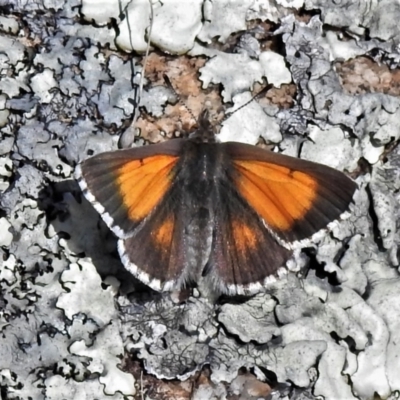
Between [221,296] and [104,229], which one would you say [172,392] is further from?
[104,229]

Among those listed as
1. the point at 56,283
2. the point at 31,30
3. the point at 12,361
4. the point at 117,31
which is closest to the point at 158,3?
the point at 117,31

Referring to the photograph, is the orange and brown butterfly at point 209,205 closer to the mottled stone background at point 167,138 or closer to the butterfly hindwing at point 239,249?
the butterfly hindwing at point 239,249

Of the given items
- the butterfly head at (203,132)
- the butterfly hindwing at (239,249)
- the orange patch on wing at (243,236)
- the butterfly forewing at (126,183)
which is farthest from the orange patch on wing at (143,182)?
the orange patch on wing at (243,236)

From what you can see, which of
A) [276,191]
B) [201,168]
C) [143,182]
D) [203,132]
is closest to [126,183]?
[143,182]

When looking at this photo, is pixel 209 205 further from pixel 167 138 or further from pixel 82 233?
pixel 82 233

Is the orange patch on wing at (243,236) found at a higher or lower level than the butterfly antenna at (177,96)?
lower
